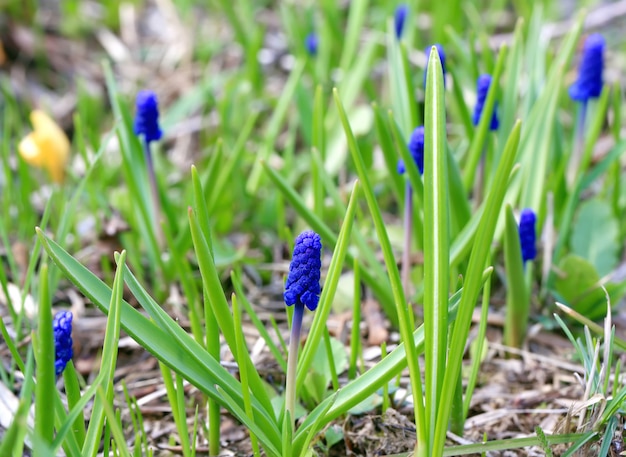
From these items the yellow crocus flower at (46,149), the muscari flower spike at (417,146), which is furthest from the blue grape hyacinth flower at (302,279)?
the yellow crocus flower at (46,149)

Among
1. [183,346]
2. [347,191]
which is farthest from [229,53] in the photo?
[183,346]

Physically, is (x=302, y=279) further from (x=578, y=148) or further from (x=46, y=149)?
(x=46, y=149)

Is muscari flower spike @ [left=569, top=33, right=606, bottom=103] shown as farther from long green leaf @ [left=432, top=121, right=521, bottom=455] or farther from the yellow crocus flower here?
the yellow crocus flower

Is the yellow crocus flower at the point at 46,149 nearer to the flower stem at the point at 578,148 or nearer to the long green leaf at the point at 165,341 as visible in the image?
the long green leaf at the point at 165,341

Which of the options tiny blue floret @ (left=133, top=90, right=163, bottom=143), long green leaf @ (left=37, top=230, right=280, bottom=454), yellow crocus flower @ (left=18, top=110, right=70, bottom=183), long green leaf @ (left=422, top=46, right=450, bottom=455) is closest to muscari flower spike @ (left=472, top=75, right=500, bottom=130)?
long green leaf @ (left=422, top=46, right=450, bottom=455)

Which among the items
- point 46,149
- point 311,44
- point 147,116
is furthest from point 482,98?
point 46,149
